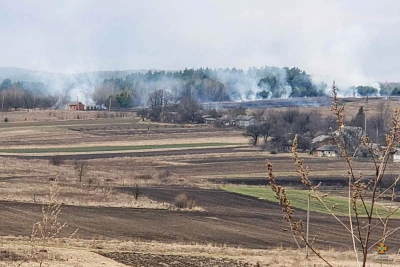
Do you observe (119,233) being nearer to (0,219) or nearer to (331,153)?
(0,219)

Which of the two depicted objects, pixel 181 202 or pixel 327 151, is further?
pixel 327 151

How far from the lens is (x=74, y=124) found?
11538cm

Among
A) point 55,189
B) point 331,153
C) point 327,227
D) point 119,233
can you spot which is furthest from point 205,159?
point 55,189

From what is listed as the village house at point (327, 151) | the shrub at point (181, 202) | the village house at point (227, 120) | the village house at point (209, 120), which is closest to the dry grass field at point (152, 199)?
the shrub at point (181, 202)

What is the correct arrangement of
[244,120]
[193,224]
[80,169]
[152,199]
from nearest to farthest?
[193,224]
[152,199]
[80,169]
[244,120]

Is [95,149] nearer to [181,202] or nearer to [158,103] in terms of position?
[181,202]

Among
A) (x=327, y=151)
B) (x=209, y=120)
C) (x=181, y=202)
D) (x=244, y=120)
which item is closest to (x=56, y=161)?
(x=181, y=202)

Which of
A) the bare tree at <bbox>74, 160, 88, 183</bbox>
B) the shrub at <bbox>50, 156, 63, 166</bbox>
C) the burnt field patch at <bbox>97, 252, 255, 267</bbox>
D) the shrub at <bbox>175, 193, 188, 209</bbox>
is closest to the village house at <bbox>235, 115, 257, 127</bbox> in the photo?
the shrub at <bbox>50, 156, 63, 166</bbox>

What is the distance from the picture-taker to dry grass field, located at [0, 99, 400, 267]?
97.6 ft

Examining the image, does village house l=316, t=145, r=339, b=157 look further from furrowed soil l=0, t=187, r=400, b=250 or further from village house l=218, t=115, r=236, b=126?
furrowed soil l=0, t=187, r=400, b=250

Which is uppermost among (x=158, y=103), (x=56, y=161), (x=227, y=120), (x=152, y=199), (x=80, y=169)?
(x=158, y=103)

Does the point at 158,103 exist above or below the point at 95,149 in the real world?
above

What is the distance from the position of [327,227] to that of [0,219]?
59.6 feet

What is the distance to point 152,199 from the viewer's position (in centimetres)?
4853
